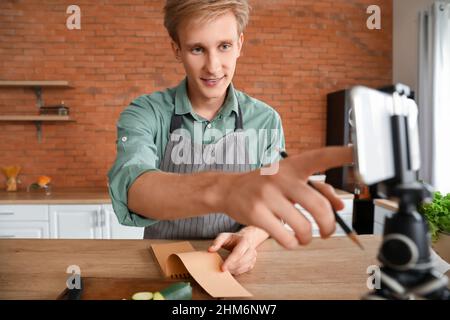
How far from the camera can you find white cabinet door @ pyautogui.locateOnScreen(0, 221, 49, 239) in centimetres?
66

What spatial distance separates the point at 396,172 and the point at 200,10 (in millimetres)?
271

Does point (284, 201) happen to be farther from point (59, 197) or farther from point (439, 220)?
point (59, 197)

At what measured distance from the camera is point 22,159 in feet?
2.06

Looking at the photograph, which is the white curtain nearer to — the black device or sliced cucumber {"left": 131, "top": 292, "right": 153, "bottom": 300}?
the black device

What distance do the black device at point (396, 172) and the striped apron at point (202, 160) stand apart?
11.4 inches

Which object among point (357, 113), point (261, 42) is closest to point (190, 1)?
point (261, 42)

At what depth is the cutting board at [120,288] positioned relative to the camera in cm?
43

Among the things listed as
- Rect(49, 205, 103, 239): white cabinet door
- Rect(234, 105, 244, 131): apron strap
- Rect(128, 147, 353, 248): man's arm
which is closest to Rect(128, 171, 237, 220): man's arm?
Rect(128, 147, 353, 248): man's arm

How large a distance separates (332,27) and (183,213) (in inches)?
13.5

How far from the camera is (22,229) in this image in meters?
0.67

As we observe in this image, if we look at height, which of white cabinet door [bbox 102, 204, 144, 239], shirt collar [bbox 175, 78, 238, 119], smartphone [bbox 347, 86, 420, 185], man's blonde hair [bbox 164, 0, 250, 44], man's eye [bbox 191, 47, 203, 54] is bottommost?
white cabinet door [bbox 102, 204, 144, 239]

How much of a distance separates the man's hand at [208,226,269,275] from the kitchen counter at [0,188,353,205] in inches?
9.1

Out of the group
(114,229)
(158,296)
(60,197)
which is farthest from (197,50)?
(114,229)
